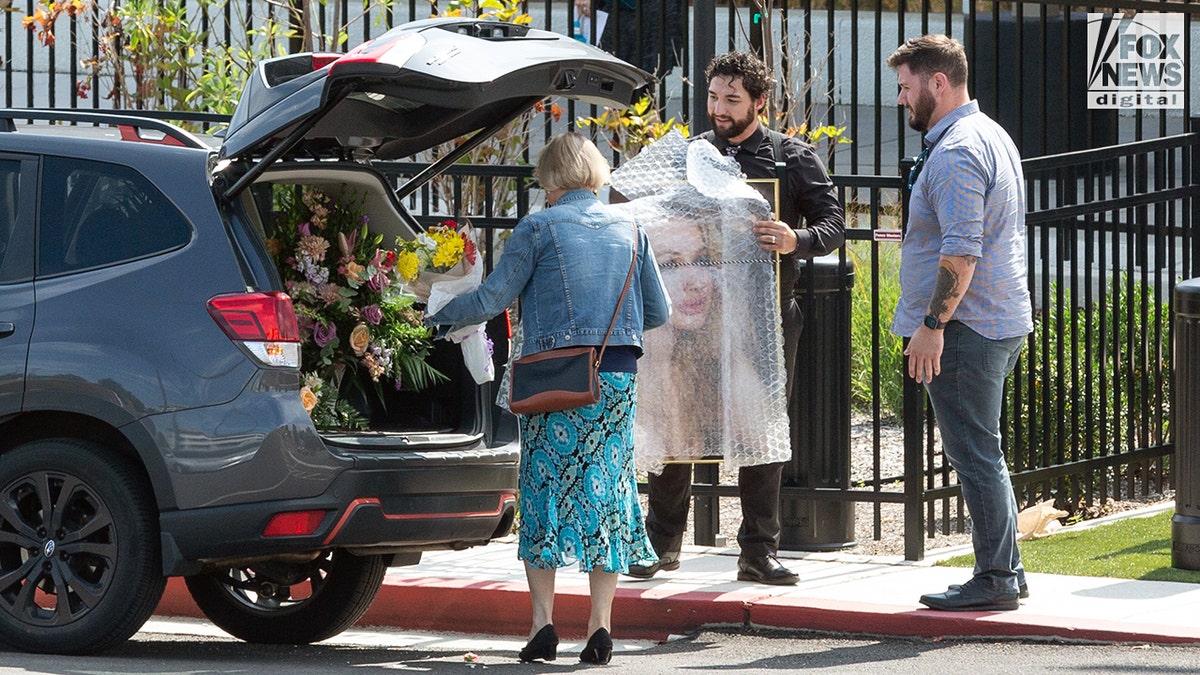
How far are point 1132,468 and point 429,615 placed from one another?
387 cm

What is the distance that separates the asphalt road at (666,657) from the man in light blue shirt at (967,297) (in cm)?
41

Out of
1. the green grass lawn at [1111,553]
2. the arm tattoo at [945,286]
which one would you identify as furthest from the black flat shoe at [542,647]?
the green grass lawn at [1111,553]

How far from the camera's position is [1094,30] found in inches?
404

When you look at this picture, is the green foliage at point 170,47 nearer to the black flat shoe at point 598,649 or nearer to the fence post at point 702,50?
the fence post at point 702,50

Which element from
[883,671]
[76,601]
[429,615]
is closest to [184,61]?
[429,615]

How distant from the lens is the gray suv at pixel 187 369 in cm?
543

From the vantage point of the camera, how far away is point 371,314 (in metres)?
6.04

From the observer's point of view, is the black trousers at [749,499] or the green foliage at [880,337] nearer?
the black trousers at [749,499]

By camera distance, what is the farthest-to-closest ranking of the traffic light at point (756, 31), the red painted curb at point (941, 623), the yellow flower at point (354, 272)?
1. the traffic light at point (756, 31)
2. the red painted curb at point (941, 623)
3. the yellow flower at point (354, 272)

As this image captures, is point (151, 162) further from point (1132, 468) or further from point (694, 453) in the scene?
point (1132, 468)

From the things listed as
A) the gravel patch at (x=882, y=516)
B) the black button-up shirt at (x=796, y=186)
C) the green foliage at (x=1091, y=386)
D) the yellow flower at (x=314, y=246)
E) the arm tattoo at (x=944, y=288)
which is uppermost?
the black button-up shirt at (x=796, y=186)

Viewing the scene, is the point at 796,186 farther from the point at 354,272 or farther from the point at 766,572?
the point at 354,272

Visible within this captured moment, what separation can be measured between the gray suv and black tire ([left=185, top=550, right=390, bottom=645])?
1.80ft

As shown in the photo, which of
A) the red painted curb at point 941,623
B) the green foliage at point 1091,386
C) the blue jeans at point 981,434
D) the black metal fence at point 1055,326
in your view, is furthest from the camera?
the green foliage at point 1091,386
